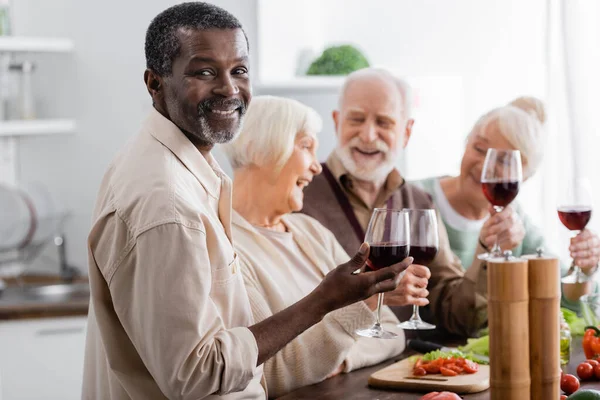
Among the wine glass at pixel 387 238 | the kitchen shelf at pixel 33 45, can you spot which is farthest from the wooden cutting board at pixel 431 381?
the kitchen shelf at pixel 33 45

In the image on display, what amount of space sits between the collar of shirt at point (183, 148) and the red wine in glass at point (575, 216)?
110 centimetres

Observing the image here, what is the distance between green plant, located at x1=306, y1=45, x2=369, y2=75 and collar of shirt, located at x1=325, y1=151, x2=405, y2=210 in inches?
53.8

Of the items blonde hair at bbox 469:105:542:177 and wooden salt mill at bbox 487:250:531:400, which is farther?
blonde hair at bbox 469:105:542:177

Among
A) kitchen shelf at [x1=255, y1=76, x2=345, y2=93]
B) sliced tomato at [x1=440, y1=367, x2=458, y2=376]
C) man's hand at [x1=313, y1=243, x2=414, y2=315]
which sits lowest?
sliced tomato at [x1=440, y1=367, x2=458, y2=376]

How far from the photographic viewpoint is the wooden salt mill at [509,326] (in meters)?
1.51

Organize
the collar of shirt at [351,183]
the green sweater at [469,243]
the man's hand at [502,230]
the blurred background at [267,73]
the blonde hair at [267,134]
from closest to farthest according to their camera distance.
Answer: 1. the blonde hair at [267,134]
2. the man's hand at [502,230]
3. the collar of shirt at [351,183]
4. the green sweater at [469,243]
5. the blurred background at [267,73]

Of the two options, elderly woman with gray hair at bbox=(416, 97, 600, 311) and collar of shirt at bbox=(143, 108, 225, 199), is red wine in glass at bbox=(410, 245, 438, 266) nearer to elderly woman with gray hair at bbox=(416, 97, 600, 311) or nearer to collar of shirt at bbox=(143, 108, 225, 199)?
collar of shirt at bbox=(143, 108, 225, 199)

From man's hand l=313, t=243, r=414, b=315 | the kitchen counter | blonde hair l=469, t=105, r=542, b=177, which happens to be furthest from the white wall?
man's hand l=313, t=243, r=414, b=315

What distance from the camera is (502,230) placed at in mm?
2521

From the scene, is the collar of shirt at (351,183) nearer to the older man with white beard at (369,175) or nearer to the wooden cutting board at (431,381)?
the older man with white beard at (369,175)

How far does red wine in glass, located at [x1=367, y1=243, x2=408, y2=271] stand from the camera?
5.72ft

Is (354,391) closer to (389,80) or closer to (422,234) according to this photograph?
(422,234)

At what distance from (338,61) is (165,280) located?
2.80 metres

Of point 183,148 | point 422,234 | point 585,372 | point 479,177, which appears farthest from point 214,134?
point 479,177
